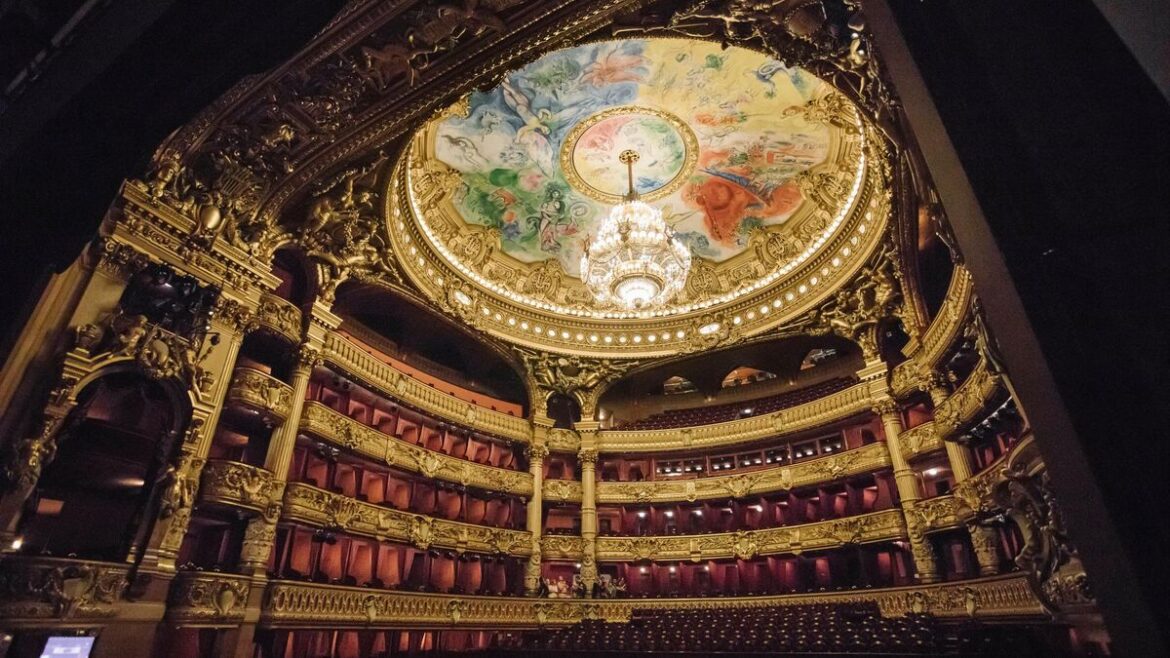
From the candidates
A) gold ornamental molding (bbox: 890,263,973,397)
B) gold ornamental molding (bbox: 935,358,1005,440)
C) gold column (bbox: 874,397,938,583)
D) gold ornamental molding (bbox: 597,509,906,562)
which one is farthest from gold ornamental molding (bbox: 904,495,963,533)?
gold ornamental molding (bbox: 890,263,973,397)

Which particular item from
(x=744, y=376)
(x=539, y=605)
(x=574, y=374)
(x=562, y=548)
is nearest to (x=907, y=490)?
(x=744, y=376)

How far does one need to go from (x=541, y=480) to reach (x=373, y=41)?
14.2 metres

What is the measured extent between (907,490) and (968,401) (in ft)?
14.3

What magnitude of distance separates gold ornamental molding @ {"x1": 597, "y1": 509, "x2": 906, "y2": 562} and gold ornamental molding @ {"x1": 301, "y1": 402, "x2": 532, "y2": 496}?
12.8ft

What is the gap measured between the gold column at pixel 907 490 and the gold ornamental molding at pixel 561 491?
10.1 meters

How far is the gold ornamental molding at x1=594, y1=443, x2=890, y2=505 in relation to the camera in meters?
16.2

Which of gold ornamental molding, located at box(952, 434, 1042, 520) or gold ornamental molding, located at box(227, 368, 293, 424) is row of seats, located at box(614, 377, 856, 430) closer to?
gold ornamental molding, located at box(952, 434, 1042, 520)

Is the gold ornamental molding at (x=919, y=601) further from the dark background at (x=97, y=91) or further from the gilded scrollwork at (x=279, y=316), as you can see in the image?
the dark background at (x=97, y=91)

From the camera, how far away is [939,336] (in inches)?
494

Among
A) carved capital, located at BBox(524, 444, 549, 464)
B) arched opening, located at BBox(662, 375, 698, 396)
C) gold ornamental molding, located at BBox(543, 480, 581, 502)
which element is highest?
arched opening, located at BBox(662, 375, 698, 396)

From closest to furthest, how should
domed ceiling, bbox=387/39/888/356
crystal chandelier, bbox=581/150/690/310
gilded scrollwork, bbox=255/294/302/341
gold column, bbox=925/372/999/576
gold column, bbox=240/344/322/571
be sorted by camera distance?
gold column, bbox=240/344/322/571 < gold column, bbox=925/372/999/576 < gilded scrollwork, bbox=255/294/302/341 < crystal chandelier, bbox=581/150/690/310 < domed ceiling, bbox=387/39/888/356

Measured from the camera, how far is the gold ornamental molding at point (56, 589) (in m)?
6.95

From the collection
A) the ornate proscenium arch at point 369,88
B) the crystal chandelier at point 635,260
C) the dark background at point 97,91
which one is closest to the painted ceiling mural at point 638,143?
the crystal chandelier at point 635,260

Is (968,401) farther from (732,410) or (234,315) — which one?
(234,315)
